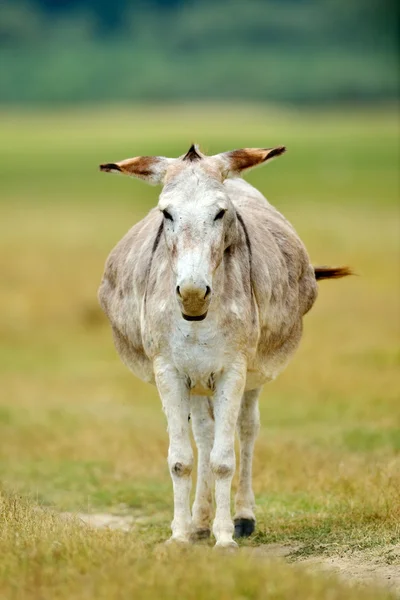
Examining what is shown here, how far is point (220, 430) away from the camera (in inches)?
329

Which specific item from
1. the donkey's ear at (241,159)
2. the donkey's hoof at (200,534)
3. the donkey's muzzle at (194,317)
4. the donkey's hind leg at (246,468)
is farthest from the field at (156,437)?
the donkey's ear at (241,159)

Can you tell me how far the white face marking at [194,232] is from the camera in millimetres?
7613

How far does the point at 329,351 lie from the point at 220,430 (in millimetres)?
15981

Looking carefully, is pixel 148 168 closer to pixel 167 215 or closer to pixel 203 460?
pixel 167 215

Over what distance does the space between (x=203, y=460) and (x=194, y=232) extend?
249cm

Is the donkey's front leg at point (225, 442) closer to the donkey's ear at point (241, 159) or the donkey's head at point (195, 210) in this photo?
the donkey's head at point (195, 210)

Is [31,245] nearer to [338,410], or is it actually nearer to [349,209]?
[349,209]

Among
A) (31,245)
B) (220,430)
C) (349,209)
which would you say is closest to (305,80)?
(349,209)

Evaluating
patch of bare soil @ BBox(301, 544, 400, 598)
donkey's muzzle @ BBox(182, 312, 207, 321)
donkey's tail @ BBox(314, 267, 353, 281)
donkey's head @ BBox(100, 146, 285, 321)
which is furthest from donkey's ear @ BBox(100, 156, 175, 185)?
donkey's tail @ BBox(314, 267, 353, 281)

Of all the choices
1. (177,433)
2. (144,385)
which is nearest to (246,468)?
(177,433)

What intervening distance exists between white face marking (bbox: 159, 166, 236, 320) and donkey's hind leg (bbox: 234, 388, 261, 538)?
2428 millimetres

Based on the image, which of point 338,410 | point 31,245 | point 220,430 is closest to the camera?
point 220,430

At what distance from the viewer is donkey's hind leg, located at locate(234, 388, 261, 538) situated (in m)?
9.89

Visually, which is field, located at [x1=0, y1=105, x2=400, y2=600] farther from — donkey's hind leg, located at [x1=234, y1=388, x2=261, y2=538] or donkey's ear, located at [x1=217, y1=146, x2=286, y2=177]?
donkey's ear, located at [x1=217, y1=146, x2=286, y2=177]
